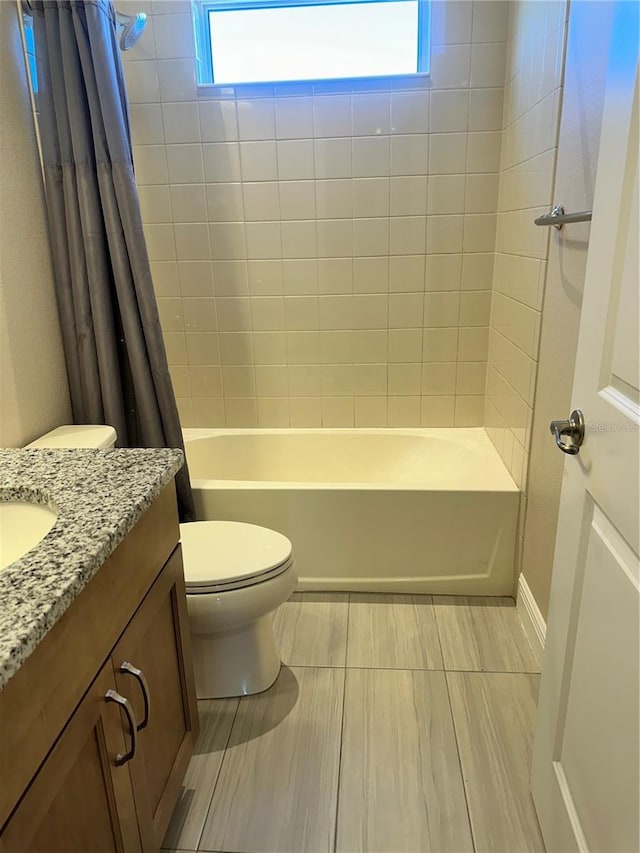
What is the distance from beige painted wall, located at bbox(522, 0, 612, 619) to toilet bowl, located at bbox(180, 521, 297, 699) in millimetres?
786

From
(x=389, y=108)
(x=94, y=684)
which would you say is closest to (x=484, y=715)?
(x=94, y=684)

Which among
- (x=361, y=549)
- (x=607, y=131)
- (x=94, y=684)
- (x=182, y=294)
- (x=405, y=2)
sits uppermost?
(x=405, y=2)

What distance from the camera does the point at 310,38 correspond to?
2342 millimetres

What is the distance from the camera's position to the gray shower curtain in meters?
1.66

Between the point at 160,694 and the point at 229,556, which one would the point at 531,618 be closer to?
the point at 229,556

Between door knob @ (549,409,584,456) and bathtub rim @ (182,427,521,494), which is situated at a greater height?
door knob @ (549,409,584,456)

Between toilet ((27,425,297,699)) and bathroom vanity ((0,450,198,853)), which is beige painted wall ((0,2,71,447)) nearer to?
toilet ((27,425,297,699))

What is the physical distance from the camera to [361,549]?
218cm

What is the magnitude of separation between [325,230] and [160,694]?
1.90m

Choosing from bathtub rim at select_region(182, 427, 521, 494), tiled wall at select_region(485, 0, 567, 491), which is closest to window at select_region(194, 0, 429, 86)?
tiled wall at select_region(485, 0, 567, 491)

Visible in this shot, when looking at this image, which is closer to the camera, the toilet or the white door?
the white door

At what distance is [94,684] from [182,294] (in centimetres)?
199

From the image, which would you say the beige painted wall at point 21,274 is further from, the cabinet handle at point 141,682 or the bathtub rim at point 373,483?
the cabinet handle at point 141,682

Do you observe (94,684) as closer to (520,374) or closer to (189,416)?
(520,374)
